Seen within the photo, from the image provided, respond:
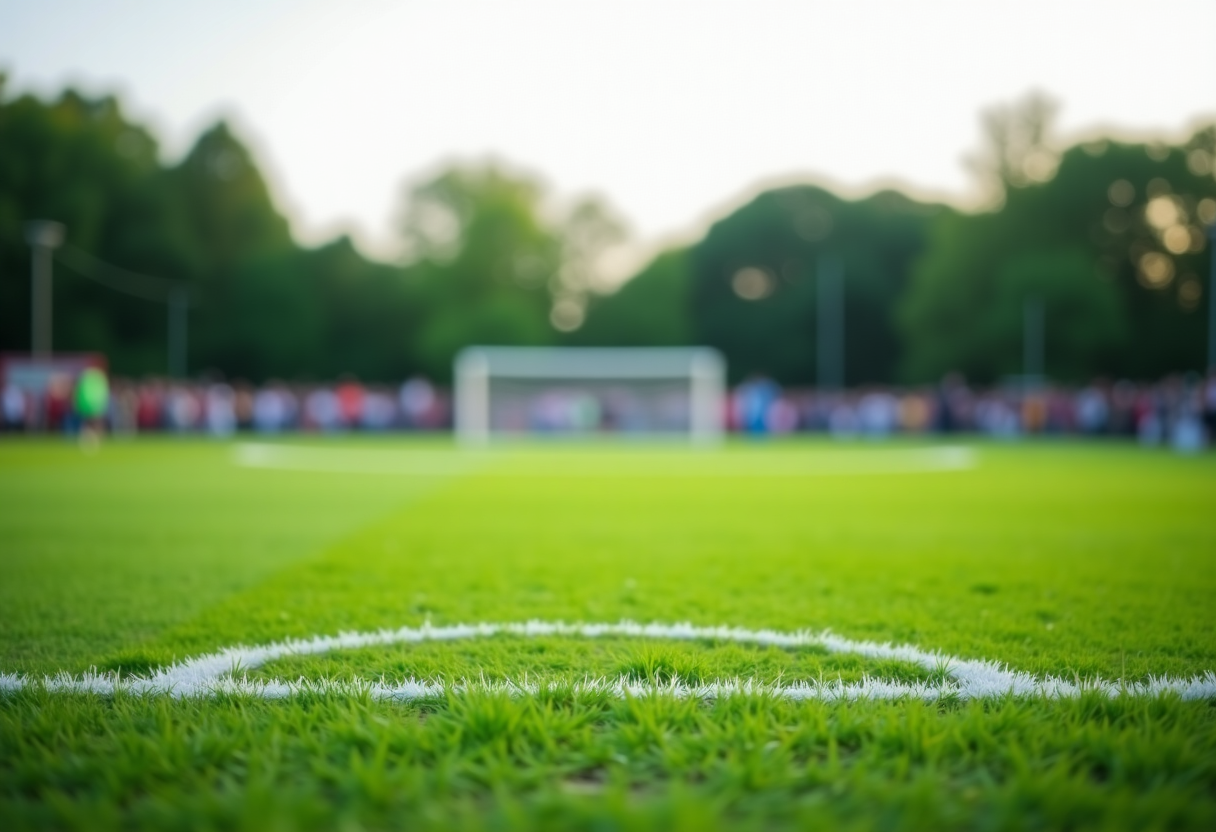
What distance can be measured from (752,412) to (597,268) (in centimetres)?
3014

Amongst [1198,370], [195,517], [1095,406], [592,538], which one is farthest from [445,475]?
[1198,370]

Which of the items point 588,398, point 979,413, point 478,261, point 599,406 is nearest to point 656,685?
point 588,398

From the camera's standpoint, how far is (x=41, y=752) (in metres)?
2.87

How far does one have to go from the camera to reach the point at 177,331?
1975 inches

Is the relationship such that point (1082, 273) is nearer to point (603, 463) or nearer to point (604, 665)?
point (603, 463)

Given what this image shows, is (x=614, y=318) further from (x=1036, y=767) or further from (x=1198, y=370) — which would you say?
(x=1036, y=767)

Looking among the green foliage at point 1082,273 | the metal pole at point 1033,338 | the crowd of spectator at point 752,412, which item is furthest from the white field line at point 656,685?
the green foliage at point 1082,273

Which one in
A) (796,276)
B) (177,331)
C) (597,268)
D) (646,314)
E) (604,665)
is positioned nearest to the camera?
(604,665)

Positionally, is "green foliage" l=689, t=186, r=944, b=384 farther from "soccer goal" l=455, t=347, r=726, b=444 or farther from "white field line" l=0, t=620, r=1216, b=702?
"white field line" l=0, t=620, r=1216, b=702

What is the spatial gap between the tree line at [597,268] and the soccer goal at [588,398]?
1513cm

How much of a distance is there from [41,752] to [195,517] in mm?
7408

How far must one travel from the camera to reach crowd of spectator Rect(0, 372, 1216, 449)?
108ft

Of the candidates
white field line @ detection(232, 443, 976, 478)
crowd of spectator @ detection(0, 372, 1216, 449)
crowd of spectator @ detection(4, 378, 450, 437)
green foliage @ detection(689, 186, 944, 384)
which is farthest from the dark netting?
green foliage @ detection(689, 186, 944, 384)

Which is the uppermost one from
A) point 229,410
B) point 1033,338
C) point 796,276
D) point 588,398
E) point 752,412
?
point 796,276
